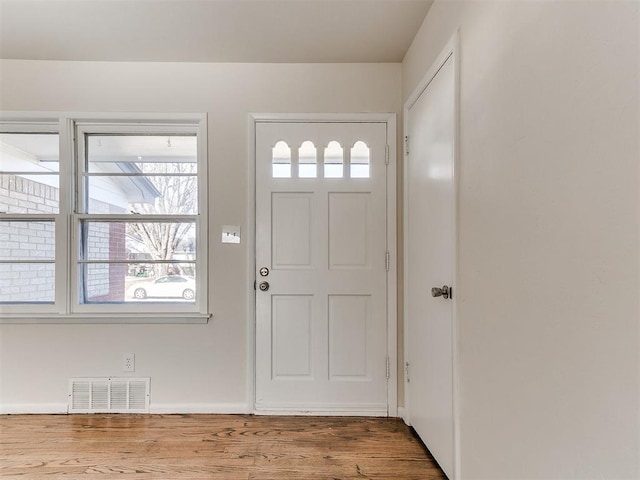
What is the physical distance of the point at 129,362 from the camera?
7.20ft

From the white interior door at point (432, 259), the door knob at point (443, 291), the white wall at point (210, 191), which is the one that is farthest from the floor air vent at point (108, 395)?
the door knob at point (443, 291)

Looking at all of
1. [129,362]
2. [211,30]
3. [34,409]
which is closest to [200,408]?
[129,362]

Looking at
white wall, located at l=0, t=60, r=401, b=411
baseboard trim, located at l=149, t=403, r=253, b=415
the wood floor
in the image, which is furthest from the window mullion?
baseboard trim, located at l=149, t=403, r=253, b=415

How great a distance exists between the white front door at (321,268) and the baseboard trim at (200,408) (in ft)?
0.45

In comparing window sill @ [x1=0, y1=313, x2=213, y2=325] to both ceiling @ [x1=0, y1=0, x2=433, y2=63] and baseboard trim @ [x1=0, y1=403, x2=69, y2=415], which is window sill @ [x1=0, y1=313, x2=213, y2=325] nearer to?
baseboard trim @ [x1=0, y1=403, x2=69, y2=415]

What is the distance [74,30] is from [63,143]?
2.33 ft

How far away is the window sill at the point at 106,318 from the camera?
2.18 metres

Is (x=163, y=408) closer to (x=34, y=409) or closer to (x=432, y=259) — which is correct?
(x=34, y=409)

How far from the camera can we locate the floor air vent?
218cm

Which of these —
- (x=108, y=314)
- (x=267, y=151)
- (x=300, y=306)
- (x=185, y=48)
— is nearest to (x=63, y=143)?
(x=185, y=48)

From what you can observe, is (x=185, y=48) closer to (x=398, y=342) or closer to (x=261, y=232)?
(x=261, y=232)

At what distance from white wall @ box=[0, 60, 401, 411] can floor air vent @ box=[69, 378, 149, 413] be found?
0.17ft

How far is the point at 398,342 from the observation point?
219 centimetres

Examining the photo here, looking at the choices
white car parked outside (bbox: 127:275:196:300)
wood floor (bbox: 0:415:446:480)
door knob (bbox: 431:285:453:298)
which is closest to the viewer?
door knob (bbox: 431:285:453:298)
